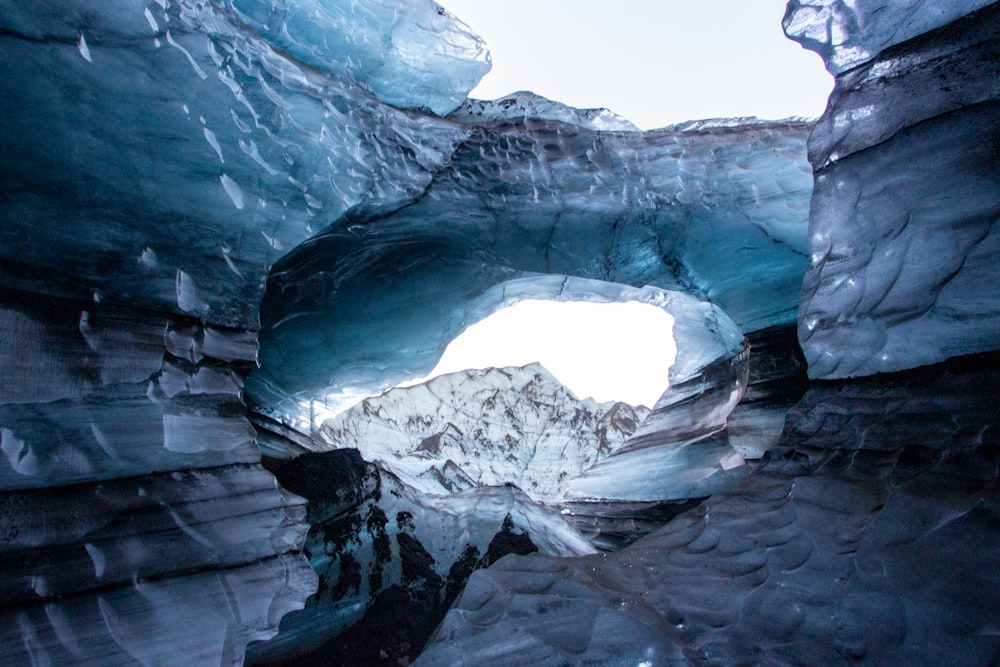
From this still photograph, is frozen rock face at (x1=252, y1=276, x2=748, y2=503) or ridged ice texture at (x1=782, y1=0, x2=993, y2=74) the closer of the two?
ridged ice texture at (x1=782, y1=0, x2=993, y2=74)

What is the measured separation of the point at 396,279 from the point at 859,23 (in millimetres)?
2869

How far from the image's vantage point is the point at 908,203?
190cm

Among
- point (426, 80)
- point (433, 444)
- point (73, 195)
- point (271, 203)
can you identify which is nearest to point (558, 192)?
point (426, 80)

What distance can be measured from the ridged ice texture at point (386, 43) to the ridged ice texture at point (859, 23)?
1978 millimetres

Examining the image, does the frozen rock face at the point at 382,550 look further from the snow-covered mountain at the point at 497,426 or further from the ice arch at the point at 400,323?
the snow-covered mountain at the point at 497,426

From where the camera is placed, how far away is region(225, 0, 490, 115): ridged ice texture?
281 centimetres

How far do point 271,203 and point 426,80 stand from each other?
1.65 m

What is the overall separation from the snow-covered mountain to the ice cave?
3397mm

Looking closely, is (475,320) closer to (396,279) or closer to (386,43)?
(396,279)

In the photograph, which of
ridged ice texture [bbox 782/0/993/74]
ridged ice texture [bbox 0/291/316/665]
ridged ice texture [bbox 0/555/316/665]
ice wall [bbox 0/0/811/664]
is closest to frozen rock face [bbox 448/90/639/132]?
ice wall [bbox 0/0/811/664]

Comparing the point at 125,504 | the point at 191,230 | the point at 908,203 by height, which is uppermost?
the point at 191,230

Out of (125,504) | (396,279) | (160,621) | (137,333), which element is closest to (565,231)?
(396,279)

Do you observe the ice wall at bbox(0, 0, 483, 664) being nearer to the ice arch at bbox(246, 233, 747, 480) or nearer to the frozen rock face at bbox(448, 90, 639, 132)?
the ice arch at bbox(246, 233, 747, 480)


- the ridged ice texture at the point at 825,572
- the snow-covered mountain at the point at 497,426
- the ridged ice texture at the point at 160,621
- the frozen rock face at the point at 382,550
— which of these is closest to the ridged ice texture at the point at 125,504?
the ridged ice texture at the point at 160,621
